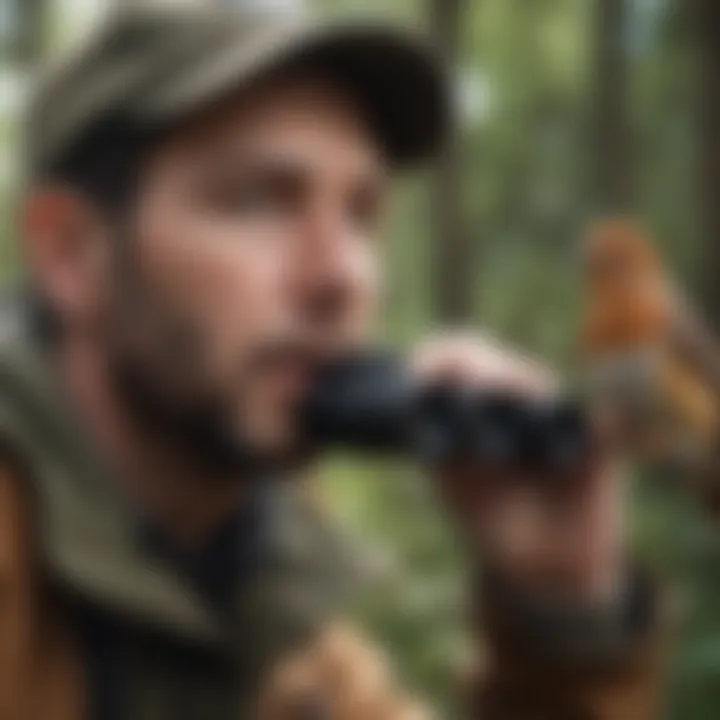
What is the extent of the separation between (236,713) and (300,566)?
8cm

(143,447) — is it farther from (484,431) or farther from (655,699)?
(655,699)

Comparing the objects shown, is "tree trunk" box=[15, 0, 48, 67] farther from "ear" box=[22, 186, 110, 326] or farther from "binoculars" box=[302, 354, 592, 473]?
"binoculars" box=[302, 354, 592, 473]

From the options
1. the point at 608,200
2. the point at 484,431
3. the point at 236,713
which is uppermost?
the point at 608,200

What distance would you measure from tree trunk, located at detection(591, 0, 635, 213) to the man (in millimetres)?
107

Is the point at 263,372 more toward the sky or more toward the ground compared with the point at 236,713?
more toward the sky

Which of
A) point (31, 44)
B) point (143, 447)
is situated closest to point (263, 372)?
point (143, 447)

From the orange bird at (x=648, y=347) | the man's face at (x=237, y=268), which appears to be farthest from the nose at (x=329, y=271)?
the orange bird at (x=648, y=347)

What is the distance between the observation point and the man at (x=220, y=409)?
2.20ft

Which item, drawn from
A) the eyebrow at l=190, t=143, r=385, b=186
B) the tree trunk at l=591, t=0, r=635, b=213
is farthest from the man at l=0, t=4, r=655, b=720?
the tree trunk at l=591, t=0, r=635, b=213

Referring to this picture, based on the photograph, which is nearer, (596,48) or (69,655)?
(69,655)

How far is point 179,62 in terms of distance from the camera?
682mm

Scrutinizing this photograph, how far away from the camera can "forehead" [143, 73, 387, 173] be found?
2.26 ft

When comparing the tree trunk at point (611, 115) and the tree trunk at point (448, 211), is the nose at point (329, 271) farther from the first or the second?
the tree trunk at point (611, 115)

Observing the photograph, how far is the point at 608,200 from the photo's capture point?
0.77 m
